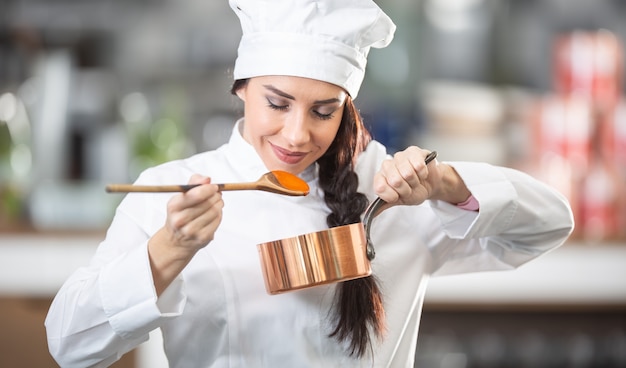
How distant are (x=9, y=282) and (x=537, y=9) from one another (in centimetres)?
271

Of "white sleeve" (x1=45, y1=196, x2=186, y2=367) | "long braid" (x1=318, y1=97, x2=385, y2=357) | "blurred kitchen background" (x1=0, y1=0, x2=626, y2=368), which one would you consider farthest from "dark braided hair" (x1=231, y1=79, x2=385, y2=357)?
"blurred kitchen background" (x1=0, y1=0, x2=626, y2=368)

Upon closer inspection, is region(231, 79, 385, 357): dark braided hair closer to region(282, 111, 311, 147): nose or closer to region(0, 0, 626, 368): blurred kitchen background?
region(282, 111, 311, 147): nose

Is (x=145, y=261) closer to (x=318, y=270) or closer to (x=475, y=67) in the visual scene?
(x=318, y=270)

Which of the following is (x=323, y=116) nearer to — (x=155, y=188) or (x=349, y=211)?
(x=349, y=211)

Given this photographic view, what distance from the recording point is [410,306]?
1276 millimetres

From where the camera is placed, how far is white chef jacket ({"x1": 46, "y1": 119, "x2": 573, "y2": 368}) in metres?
1.12

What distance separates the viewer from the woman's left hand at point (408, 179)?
3.71 feet

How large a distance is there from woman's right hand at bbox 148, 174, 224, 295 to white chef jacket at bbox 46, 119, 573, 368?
0.06 meters

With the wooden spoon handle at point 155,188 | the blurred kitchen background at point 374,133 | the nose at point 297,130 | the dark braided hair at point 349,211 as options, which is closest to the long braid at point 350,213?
the dark braided hair at point 349,211

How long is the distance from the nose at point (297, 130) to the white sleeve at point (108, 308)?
0.75 feet

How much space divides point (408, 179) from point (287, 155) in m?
0.16

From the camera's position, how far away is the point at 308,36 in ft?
3.74

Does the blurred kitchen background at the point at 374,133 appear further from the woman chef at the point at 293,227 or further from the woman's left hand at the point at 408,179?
the woman's left hand at the point at 408,179

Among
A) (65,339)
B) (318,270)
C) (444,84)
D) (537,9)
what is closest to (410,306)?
(318,270)
